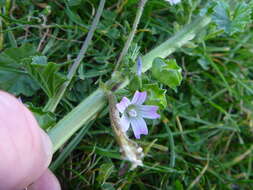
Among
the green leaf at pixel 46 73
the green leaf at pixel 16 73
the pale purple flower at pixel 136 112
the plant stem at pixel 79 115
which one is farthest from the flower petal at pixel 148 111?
the green leaf at pixel 16 73

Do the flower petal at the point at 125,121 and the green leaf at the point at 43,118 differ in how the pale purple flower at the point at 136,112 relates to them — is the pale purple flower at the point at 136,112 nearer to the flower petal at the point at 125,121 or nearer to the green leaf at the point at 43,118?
the flower petal at the point at 125,121

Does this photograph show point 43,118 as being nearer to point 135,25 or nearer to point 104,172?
point 104,172

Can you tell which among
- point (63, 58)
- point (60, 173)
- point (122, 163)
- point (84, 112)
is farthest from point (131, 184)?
point (63, 58)

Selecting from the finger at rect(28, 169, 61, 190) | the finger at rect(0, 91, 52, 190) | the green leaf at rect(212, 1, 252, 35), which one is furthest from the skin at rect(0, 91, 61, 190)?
the green leaf at rect(212, 1, 252, 35)

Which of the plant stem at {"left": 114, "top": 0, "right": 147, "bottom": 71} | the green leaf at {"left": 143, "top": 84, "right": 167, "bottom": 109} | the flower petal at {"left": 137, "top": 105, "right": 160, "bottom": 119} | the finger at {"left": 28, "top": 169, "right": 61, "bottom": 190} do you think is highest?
the plant stem at {"left": 114, "top": 0, "right": 147, "bottom": 71}

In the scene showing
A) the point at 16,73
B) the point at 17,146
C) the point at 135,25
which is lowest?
Answer: the point at 16,73

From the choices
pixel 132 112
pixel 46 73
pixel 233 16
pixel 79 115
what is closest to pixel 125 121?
pixel 132 112

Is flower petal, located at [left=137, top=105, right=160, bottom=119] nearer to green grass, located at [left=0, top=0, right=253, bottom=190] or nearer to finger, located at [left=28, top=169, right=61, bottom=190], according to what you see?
green grass, located at [left=0, top=0, right=253, bottom=190]
